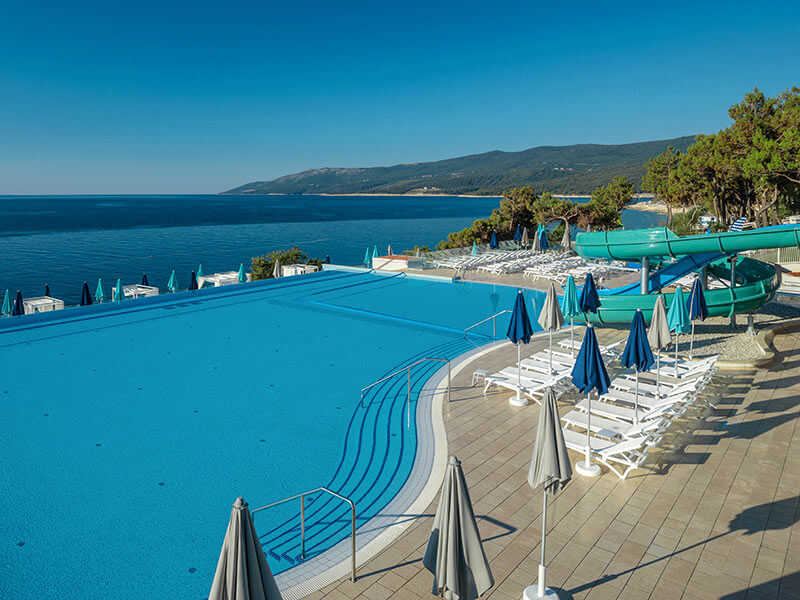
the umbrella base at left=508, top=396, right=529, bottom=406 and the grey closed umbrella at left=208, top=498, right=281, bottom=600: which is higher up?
the grey closed umbrella at left=208, top=498, right=281, bottom=600

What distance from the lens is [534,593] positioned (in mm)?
4410

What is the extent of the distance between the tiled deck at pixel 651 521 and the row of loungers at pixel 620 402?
0.32m

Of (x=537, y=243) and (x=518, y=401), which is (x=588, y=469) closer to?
(x=518, y=401)

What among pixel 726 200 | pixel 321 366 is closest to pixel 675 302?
pixel 321 366

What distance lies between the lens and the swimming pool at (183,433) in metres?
5.65

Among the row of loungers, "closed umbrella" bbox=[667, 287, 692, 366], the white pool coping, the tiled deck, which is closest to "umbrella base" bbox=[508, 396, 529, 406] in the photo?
the row of loungers

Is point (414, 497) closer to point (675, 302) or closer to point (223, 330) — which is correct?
point (675, 302)

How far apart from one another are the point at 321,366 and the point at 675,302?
7193 mm

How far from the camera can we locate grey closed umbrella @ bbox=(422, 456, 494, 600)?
11.3 ft

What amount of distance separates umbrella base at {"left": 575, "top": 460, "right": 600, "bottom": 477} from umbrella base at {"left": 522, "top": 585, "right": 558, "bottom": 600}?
2.26m

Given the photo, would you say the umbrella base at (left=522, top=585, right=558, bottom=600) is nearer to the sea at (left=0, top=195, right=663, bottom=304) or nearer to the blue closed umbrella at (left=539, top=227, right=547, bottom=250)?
the sea at (left=0, top=195, right=663, bottom=304)

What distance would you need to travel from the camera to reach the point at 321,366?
12039mm

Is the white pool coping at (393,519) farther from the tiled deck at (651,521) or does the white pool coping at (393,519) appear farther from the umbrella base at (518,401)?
the umbrella base at (518,401)

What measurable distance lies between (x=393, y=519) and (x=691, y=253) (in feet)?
31.7
